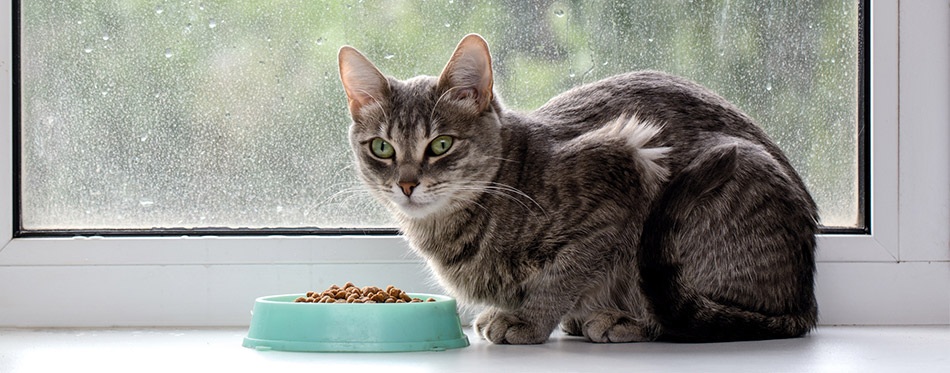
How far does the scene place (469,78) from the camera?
1598 mm

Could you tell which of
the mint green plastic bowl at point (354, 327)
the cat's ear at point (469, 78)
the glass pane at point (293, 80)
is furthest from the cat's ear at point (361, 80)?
the mint green plastic bowl at point (354, 327)

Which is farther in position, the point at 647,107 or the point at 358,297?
the point at 647,107

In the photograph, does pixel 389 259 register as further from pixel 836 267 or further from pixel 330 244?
pixel 836 267

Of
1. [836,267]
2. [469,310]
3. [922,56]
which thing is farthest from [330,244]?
[922,56]

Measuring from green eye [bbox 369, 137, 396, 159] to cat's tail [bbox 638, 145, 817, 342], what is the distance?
49 cm

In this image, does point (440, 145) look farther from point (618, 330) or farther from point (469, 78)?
point (618, 330)

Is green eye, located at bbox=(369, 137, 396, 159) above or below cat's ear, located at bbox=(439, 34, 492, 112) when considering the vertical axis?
below

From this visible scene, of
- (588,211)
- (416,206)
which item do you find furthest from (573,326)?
(416,206)

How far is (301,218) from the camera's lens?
6.40 ft

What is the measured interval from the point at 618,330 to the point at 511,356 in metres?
0.29

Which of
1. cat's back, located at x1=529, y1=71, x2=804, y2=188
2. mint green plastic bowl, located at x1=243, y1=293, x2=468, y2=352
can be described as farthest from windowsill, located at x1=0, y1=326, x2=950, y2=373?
cat's back, located at x1=529, y1=71, x2=804, y2=188

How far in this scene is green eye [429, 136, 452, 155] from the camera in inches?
62.3

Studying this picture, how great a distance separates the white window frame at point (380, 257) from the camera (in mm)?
1853

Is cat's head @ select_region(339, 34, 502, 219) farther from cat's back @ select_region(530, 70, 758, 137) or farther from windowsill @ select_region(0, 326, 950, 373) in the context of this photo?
windowsill @ select_region(0, 326, 950, 373)
